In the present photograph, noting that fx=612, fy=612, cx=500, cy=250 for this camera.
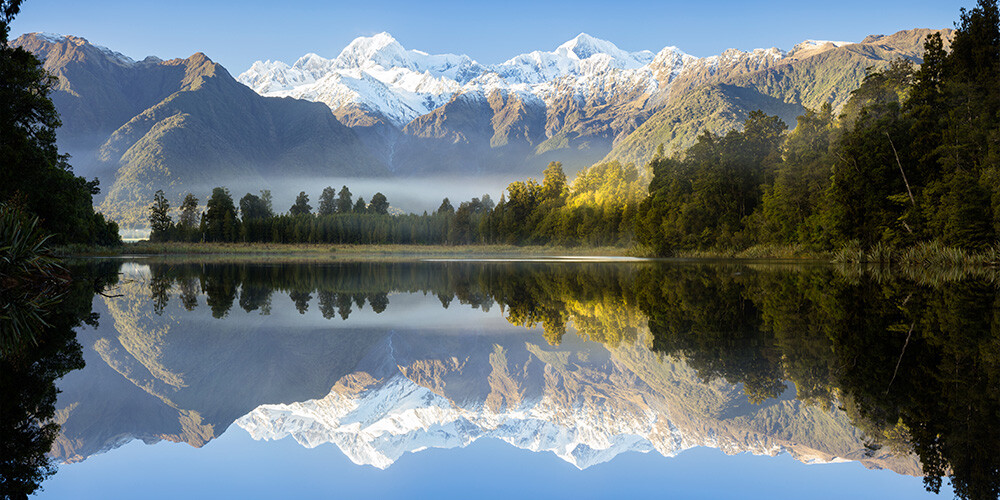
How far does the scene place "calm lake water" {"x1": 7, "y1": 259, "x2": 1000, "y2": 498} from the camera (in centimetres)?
446

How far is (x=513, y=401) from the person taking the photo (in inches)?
263

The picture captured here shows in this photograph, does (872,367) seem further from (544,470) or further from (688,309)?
(688,309)

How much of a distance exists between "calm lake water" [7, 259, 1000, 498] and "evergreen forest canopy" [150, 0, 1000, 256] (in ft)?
74.6

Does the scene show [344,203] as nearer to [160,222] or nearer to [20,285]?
[160,222]

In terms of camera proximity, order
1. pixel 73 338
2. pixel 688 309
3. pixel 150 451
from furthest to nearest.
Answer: pixel 688 309, pixel 73 338, pixel 150 451

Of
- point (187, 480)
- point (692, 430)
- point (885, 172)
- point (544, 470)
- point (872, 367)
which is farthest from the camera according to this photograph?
point (885, 172)

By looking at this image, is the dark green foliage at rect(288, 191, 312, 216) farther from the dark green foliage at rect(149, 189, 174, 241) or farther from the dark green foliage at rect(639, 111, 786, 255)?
the dark green foliage at rect(639, 111, 786, 255)

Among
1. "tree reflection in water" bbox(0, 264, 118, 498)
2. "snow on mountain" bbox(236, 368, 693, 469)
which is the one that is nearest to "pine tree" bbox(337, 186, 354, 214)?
"tree reflection in water" bbox(0, 264, 118, 498)

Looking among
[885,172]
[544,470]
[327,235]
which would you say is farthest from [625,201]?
[544,470]

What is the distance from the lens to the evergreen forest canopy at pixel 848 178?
2982 centimetres

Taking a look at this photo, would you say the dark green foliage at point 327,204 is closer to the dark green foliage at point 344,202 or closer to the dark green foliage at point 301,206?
the dark green foliage at point 301,206

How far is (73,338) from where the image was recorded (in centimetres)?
973

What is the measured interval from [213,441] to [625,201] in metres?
85.3

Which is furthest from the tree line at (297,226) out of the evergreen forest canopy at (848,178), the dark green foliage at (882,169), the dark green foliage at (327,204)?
the dark green foliage at (882,169)
